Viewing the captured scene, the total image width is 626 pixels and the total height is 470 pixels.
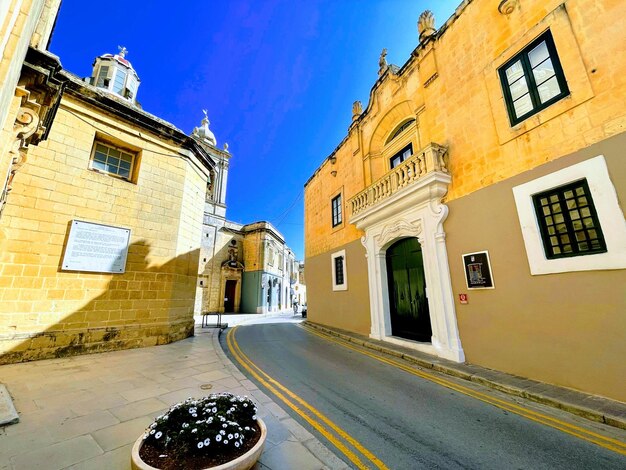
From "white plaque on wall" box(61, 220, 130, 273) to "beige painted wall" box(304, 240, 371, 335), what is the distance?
27.9 feet

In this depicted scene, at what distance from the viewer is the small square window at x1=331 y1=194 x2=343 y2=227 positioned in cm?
1343

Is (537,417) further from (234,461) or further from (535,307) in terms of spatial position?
(234,461)

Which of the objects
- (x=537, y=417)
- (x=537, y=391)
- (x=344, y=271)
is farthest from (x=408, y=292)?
(x=537, y=417)

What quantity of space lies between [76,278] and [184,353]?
3.74m

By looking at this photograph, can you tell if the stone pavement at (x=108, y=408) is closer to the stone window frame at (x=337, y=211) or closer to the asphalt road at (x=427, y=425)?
the asphalt road at (x=427, y=425)

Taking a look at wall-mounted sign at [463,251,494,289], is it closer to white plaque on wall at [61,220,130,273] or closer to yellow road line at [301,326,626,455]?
yellow road line at [301,326,626,455]

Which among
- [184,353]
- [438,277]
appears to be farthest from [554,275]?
[184,353]

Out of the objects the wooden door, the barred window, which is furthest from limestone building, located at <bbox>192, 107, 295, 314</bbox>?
the barred window

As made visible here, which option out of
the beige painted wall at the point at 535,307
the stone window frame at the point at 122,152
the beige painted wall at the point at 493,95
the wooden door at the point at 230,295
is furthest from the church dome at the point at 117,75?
the beige painted wall at the point at 535,307

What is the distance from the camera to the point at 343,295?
1213cm

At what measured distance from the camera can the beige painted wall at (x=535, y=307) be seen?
4.27m

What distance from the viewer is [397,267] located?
957cm

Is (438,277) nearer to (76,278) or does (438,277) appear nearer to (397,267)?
(397,267)

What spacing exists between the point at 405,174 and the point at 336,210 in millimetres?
5879
